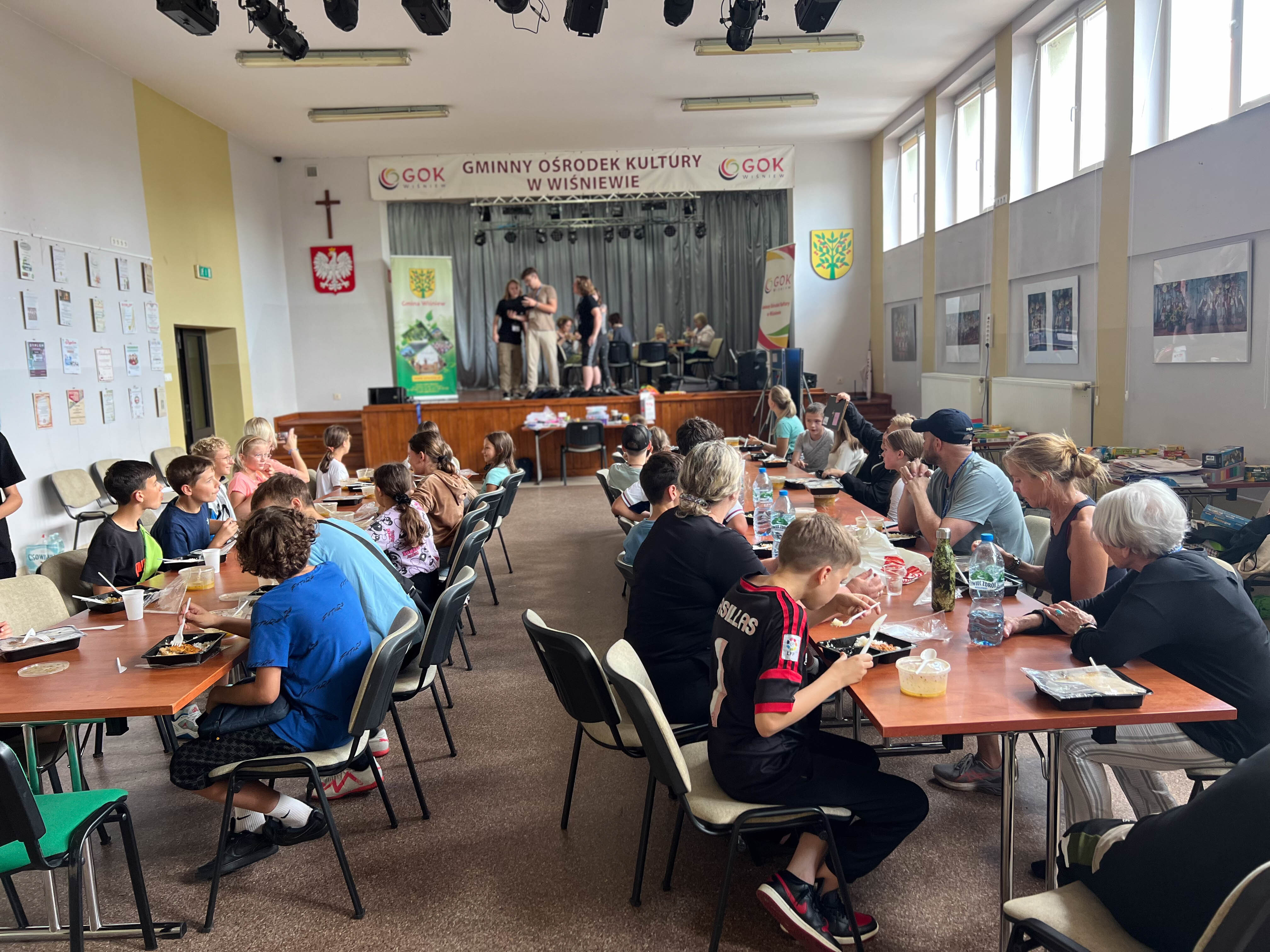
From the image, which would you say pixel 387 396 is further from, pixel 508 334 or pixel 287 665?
pixel 287 665

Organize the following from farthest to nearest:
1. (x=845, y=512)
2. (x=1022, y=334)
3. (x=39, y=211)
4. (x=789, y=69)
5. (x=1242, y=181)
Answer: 1. (x=789, y=69)
2. (x=1022, y=334)
3. (x=39, y=211)
4. (x=1242, y=181)
5. (x=845, y=512)

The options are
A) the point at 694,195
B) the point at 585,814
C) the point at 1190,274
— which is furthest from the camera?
the point at 694,195

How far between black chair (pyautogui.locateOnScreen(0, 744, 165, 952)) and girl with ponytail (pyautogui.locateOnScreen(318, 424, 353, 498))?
3.81 m

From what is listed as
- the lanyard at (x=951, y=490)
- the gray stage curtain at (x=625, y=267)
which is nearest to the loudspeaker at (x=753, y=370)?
the gray stage curtain at (x=625, y=267)

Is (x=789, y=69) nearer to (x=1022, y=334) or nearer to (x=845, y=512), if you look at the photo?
(x=1022, y=334)

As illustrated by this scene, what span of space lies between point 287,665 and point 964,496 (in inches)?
101

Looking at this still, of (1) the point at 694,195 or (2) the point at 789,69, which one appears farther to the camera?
(1) the point at 694,195

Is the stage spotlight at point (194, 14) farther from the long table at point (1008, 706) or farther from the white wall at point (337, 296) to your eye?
the white wall at point (337, 296)

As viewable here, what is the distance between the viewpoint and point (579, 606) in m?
5.54

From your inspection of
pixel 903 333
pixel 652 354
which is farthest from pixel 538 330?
pixel 903 333

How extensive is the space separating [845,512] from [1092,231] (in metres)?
4.48

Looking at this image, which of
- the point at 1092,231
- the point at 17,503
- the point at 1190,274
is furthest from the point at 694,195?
the point at 17,503

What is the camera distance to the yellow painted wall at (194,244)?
29.3 ft

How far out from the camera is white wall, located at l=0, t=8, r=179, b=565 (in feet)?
21.5
